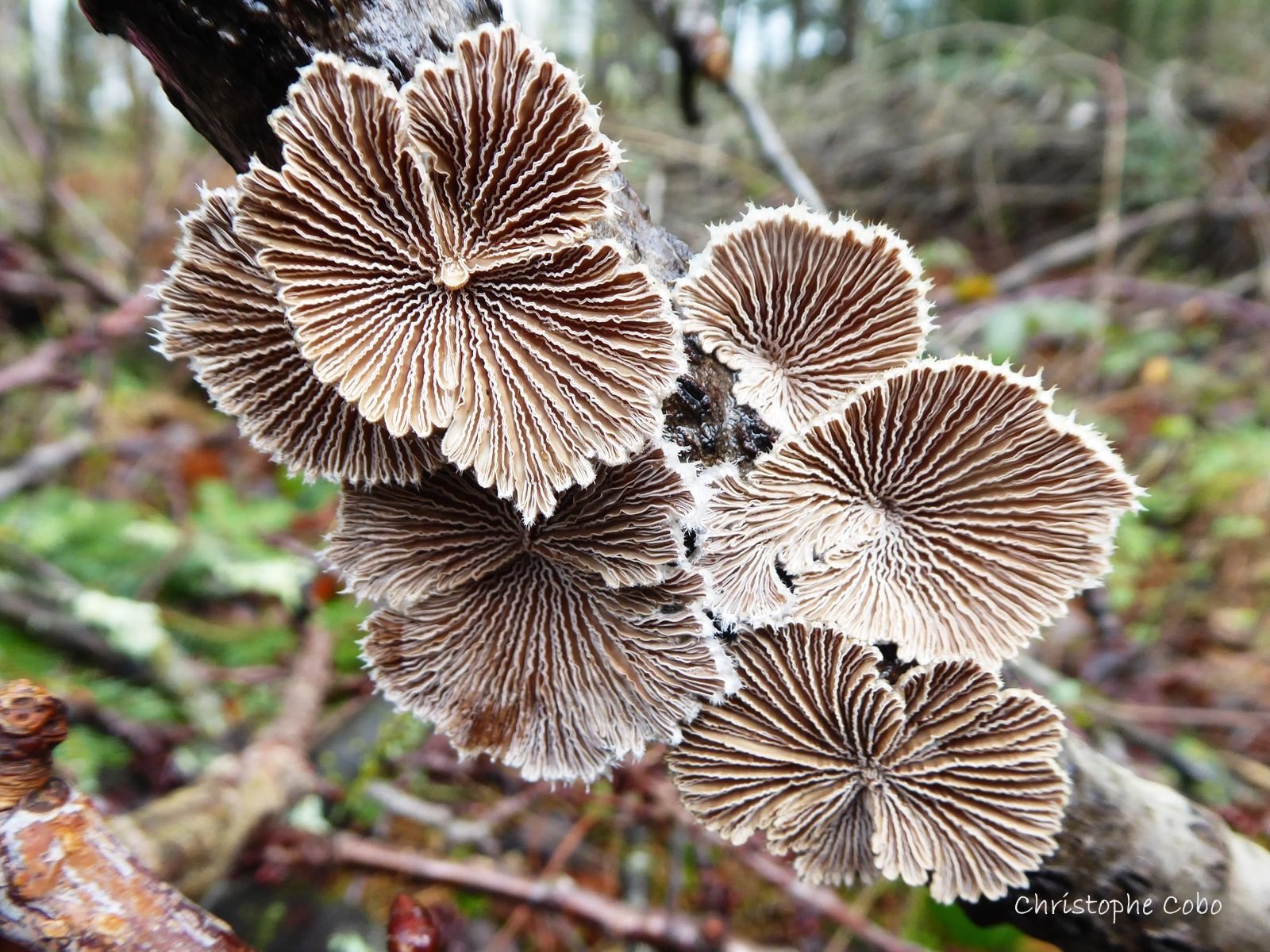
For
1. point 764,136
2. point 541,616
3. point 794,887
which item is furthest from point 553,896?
point 764,136

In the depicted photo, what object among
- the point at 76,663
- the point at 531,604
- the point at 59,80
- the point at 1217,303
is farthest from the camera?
the point at 59,80

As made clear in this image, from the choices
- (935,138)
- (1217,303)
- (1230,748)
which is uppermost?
(935,138)

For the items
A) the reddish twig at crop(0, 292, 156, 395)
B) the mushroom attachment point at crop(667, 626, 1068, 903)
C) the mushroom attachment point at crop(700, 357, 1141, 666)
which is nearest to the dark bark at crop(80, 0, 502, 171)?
the mushroom attachment point at crop(700, 357, 1141, 666)

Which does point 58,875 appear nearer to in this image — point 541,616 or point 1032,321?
point 541,616

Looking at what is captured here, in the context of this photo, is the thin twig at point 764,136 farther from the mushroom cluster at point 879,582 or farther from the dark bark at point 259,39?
the dark bark at point 259,39

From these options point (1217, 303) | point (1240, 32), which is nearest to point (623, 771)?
point (1217, 303)

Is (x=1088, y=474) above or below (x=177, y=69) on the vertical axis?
above

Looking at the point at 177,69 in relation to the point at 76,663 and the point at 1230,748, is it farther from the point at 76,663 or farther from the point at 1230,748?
the point at 1230,748
